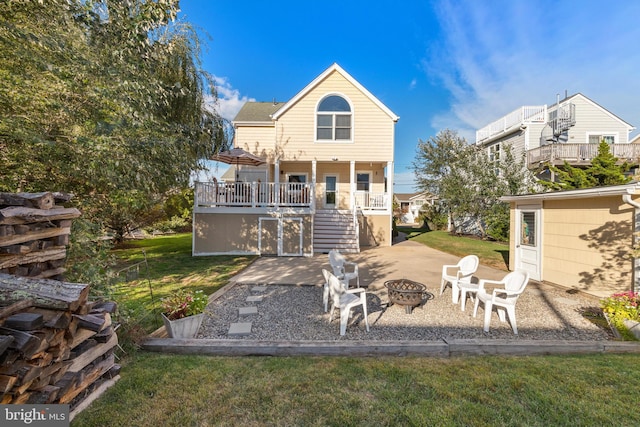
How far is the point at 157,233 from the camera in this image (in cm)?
1902

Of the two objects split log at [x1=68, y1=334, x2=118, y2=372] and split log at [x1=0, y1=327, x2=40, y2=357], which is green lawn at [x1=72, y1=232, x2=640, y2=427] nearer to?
split log at [x1=68, y1=334, x2=118, y2=372]

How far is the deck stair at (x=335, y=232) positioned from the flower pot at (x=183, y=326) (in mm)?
7639

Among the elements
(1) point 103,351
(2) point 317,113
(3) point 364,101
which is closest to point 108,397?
(1) point 103,351

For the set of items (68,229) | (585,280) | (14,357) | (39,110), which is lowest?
(585,280)

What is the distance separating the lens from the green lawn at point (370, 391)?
219cm

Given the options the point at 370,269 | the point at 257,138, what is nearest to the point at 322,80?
the point at 257,138

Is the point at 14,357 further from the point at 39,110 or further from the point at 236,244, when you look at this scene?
the point at 236,244

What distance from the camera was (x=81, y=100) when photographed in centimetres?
464

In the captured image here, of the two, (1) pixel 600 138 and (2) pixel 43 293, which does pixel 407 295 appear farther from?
(1) pixel 600 138

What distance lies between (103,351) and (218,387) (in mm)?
1087

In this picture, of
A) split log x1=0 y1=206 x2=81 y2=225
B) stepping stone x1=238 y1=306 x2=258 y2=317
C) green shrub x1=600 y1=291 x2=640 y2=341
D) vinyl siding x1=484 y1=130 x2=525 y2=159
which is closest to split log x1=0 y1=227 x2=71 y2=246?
split log x1=0 y1=206 x2=81 y2=225

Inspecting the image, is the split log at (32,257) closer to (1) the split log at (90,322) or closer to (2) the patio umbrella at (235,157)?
(1) the split log at (90,322)

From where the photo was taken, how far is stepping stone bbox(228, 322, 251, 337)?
13.2ft

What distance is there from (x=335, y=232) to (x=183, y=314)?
8.64 m
